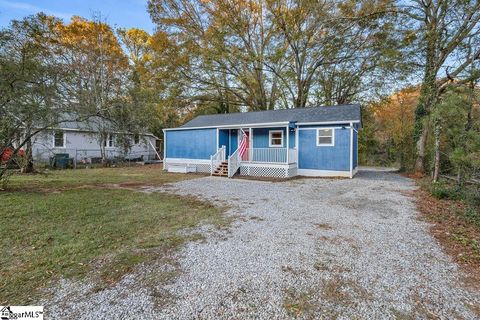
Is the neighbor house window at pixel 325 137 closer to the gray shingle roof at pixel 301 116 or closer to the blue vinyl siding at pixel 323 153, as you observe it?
the blue vinyl siding at pixel 323 153

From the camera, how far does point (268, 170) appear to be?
475 inches

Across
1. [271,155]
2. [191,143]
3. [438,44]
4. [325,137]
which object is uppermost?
[438,44]

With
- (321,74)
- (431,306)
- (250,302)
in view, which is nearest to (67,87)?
(250,302)

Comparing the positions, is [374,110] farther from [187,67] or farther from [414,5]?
[187,67]

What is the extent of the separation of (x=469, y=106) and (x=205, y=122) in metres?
13.6

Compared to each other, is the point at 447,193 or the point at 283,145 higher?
the point at 283,145

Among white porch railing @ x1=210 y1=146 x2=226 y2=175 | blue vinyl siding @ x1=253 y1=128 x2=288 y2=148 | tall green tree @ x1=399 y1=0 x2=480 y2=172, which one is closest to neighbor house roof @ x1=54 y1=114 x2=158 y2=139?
white porch railing @ x1=210 y1=146 x2=226 y2=175

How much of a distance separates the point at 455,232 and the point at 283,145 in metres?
9.09

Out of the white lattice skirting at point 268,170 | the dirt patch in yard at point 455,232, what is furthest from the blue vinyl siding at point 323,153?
the dirt patch in yard at point 455,232

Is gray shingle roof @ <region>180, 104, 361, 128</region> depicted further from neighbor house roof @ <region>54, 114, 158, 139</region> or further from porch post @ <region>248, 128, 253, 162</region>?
neighbor house roof @ <region>54, 114, 158, 139</region>

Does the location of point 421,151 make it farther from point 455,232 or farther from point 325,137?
point 455,232

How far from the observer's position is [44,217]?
4988 mm

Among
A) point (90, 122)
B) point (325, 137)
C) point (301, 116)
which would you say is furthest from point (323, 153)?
point (90, 122)

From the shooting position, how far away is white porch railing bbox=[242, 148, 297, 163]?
11.9 metres
